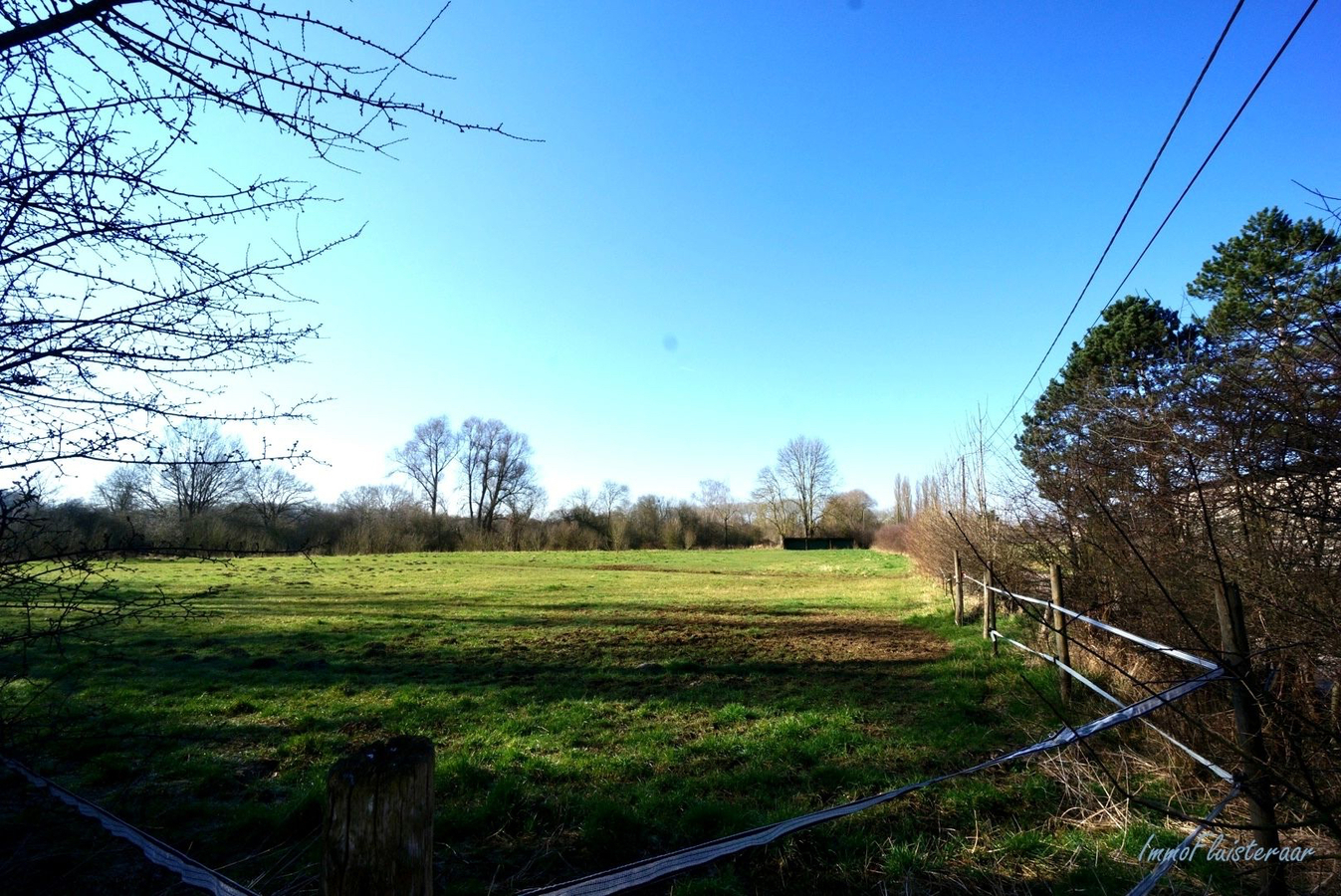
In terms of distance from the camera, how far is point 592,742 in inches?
250

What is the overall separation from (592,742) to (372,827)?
5268 mm

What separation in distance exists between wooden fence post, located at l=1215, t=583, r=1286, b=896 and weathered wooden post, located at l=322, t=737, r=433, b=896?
305cm

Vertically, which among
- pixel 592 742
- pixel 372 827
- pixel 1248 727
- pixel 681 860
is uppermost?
pixel 372 827

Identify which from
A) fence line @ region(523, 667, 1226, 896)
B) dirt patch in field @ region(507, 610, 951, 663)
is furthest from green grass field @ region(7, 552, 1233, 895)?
fence line @ region(523, 667, 1226, 896)

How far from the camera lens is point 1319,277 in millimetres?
3637

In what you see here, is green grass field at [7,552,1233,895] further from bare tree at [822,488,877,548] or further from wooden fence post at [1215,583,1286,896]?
bare tree at [822,488,877,548]

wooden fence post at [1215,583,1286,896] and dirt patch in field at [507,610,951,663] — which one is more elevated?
wooden fence post at [1215,583,1286,896]

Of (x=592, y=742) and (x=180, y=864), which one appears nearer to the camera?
(x=180, y=864)

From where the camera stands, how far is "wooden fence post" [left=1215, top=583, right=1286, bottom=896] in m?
2.66

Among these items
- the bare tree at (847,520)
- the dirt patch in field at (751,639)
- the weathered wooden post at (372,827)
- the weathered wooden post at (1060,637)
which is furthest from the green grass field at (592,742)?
the bare tree at (847,520)

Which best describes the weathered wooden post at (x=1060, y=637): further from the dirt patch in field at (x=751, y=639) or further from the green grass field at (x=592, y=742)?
the dirt patch in field at (x=751, y=639)

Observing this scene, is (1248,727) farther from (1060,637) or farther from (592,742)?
(592,742)

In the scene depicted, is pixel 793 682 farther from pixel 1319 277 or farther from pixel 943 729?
pixel 1319 277

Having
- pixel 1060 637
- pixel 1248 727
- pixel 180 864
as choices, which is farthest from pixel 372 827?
pixel 1060 637
